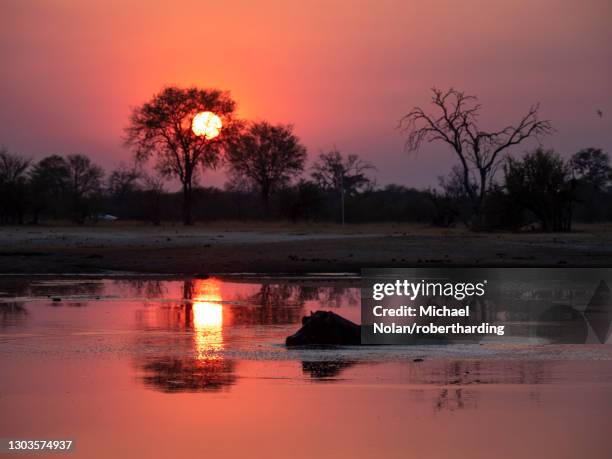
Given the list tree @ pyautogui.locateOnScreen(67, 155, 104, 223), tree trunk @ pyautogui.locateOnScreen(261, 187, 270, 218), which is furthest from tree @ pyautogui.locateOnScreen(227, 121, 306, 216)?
tree @ pyautogui.locateOnScreen(67, 155, 104, 223)

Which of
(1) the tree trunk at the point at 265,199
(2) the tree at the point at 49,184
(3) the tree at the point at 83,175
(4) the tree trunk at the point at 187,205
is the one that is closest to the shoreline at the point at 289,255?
(4) the tree trunk at the point at 187,205

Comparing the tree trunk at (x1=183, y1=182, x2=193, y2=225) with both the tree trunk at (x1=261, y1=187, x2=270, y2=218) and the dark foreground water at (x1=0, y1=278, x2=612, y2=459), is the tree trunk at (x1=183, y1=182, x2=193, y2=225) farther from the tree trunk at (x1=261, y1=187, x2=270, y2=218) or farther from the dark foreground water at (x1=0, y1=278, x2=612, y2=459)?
the dark foreground water at (x1=0, y1=278, x2=612, y2=459)

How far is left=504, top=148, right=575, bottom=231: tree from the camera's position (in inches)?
2103

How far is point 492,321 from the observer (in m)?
15.6

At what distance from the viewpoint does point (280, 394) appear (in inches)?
380

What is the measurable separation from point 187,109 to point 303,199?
12.0 metres

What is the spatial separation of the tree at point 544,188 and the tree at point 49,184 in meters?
36.9

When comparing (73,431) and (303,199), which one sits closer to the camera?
(73,431)

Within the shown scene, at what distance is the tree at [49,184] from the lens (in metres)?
79.1

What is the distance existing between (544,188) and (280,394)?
46.6m

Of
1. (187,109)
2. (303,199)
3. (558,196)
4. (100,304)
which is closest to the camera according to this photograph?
(100,304)

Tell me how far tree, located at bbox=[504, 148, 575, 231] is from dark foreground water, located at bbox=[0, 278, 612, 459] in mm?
39633

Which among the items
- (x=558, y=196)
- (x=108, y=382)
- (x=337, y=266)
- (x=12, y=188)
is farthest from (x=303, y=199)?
(x=108, y=382)

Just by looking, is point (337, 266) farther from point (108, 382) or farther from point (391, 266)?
point (108, 382)
